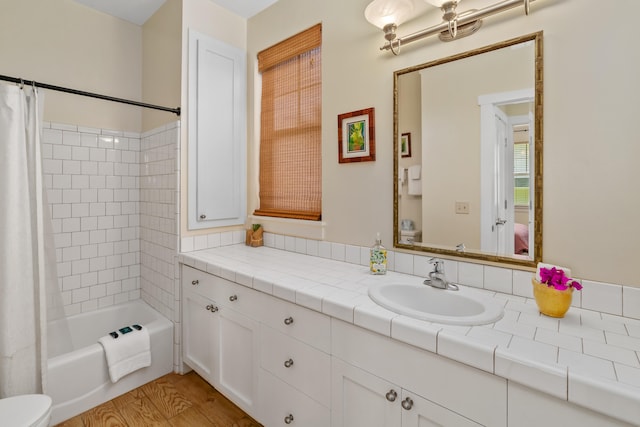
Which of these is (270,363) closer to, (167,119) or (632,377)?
(632,377)

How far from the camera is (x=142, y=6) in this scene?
234 cm

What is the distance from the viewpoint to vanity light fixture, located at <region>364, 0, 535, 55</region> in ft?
4.25

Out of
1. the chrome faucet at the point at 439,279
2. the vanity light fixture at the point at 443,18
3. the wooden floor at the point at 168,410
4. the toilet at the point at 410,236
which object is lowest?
the wooden floor at the point at 168,410

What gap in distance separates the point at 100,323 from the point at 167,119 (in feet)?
5.42

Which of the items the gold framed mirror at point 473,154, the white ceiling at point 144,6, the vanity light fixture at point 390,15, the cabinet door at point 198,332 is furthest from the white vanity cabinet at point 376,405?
the white ceiling at point 144,6

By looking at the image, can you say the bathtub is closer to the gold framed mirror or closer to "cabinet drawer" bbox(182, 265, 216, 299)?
"cabinet drawer" bbox(182, 265, 216, 299)

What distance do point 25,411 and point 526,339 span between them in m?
1.90

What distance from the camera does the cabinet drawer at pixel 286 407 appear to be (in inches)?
50.8

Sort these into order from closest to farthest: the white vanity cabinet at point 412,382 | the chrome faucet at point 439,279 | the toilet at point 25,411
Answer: the white vanity cabinet at point 412,382
the toilet at point 25,411
the chrome faucet at point 439,279

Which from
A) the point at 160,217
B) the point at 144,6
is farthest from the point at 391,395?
the point at 144,6

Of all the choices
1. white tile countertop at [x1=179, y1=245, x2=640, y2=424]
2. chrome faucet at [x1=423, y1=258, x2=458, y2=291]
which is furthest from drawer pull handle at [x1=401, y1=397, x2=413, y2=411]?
chrome faucet at [x1=423, y1=258, x2=458, y2=291]

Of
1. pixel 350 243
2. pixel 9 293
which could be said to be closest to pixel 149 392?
pixel 9 293

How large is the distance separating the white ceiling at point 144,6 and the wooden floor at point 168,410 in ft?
8.89

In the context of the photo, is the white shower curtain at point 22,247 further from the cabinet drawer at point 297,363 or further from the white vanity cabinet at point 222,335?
the cabinet drawer at point 297,363
